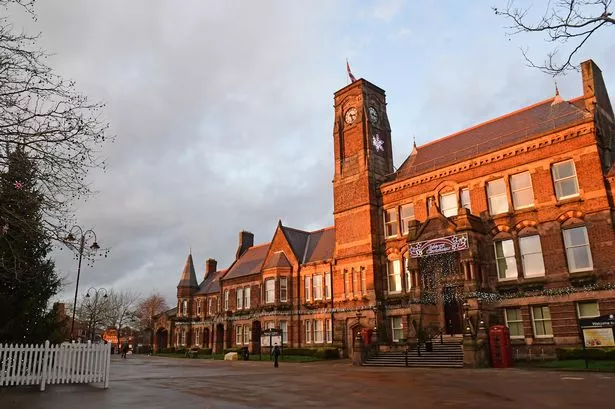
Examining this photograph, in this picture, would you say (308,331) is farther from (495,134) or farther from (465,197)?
(495,134)

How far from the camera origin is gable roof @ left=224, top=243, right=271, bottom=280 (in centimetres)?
4975

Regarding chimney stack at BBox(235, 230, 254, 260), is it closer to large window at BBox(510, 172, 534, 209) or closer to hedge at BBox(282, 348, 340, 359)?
hedge at BBox(282, 348, 340, 359)

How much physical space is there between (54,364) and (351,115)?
1178 inches

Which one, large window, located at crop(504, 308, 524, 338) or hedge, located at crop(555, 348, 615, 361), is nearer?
hedge, located at crop(555, 348, 615, 361)

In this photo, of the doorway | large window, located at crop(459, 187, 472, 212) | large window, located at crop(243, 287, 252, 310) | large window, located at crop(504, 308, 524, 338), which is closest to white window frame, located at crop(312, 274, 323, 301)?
large window, located at crop(243, 287, 252, 310)

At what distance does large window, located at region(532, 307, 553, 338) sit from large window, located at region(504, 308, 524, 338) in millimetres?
787

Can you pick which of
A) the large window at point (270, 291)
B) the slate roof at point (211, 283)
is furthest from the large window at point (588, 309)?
the slate roof at point (211, 283)

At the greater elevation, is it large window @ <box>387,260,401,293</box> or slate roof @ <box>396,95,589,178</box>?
slate roof @ <box>396,95,589,178</box>

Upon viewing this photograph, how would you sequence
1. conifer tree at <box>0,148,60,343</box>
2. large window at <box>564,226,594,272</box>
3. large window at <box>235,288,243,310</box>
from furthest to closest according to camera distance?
large window at <box>235,288,243,310</box>
large window at <box>564,226,594,272</box>
conifer tree at <box>0,148,60,343</box>

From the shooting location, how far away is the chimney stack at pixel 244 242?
5666cm

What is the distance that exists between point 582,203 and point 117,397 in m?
24.4

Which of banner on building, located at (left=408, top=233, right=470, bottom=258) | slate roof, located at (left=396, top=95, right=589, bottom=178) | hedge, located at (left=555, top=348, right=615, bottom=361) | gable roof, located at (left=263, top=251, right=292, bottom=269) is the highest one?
slate roof, located at (left=396, top=95, right=589, bottom=178)

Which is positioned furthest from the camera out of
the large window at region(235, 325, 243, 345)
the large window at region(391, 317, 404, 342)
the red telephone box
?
the large window at region(235, 325, 243, 345)

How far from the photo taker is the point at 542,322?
2600 centimetres
